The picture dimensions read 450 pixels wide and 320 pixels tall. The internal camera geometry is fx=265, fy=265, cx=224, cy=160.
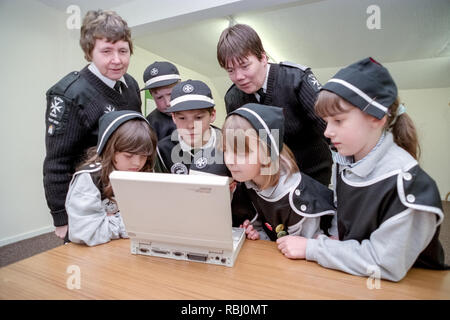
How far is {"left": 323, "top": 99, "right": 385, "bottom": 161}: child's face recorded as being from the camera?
2.53 ft

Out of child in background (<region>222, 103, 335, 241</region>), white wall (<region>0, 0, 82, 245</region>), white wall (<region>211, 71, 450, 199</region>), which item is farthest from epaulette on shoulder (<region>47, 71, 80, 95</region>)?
white wall (<region>211, 71, 450, 199</region>)

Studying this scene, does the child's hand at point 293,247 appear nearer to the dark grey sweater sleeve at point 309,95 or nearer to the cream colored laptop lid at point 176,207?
the cream colored laptop lid at point 176,207

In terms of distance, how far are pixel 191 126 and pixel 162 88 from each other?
55 centimetres

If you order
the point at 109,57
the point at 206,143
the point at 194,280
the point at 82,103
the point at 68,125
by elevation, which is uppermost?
the point at 109,57

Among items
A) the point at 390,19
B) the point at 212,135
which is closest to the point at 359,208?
the point at 212,135

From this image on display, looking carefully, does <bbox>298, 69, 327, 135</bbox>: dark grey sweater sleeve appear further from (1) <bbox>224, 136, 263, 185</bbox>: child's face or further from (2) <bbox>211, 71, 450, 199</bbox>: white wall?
(2) <bbox>211, 71, 450, 199</bbox>: white wall

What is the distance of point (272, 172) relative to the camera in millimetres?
966

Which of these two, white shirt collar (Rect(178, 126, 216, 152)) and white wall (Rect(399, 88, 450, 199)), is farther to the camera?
white wall (Rect(399, 88, 450, 199))

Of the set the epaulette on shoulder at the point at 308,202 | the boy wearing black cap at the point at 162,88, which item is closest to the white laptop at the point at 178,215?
the epaulette on shoulder at the point at 308,202

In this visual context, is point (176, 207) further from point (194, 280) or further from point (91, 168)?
point (91, 168)

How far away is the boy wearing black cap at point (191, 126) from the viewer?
1279 mm

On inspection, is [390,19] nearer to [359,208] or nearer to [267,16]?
[267,16]

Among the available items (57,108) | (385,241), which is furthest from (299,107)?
(57,108)

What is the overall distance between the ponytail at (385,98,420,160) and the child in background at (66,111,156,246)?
2.90 feet
